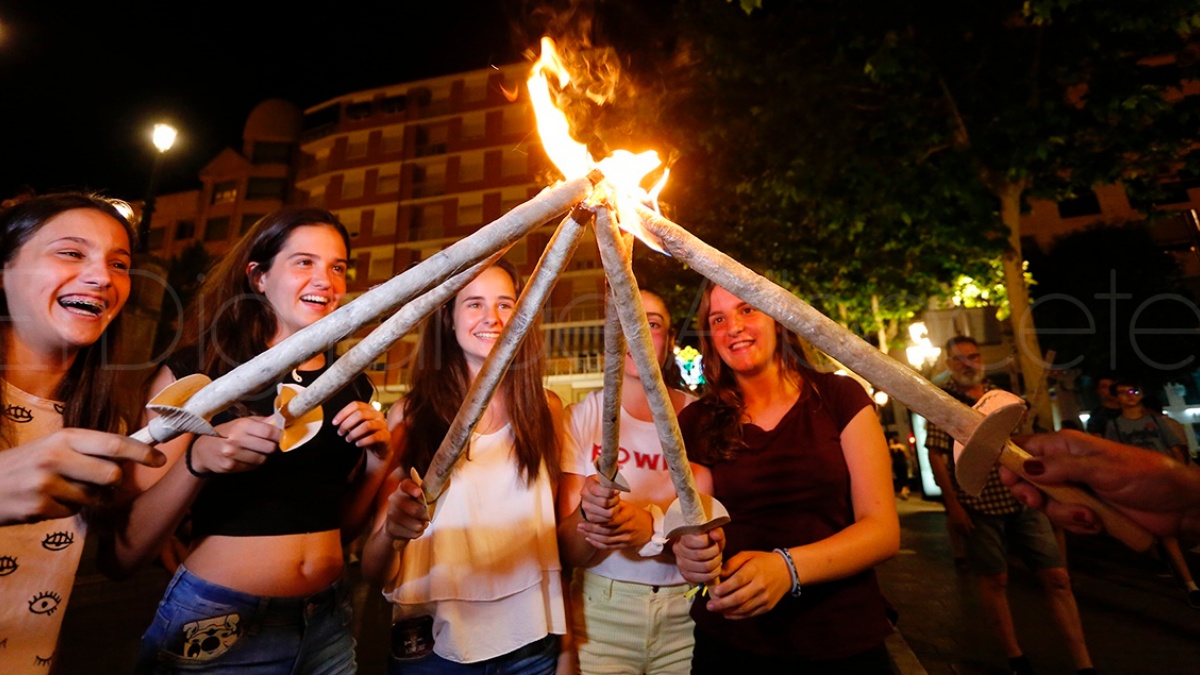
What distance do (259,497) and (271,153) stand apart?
167 ft

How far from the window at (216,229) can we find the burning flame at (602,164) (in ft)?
161

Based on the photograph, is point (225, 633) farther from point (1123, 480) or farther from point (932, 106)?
point (932, 106)

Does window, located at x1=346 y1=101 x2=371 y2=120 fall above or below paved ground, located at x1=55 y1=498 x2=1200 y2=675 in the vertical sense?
above

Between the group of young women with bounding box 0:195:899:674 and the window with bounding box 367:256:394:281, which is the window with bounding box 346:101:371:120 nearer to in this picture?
the window with bounding box 367:256:394:281

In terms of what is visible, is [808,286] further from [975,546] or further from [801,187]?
[975,546]

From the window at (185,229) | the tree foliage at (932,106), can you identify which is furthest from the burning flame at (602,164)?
the window at (185,229)

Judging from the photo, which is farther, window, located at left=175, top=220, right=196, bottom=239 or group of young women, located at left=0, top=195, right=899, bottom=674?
window, located at left=175, top=220, right=196, bottom=239

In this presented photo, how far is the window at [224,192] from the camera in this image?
43.8m

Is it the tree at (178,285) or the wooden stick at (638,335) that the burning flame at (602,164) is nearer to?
the wooden stick at (638,335)

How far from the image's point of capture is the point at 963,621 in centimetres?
649

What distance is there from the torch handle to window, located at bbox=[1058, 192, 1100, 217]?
38782mm

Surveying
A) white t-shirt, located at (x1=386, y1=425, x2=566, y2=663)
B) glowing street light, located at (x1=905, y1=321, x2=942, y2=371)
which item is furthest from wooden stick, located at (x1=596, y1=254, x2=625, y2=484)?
glowing street light, located at (x1=905, y1=321, x2=942, y2=371)

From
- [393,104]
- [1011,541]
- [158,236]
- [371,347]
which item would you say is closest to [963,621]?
[1011,541]

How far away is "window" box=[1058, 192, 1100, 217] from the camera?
31481 mm
